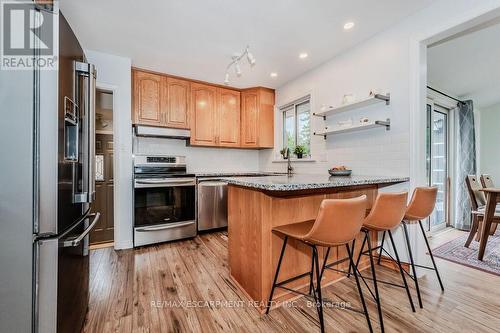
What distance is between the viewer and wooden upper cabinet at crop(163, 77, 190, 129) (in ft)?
11.1

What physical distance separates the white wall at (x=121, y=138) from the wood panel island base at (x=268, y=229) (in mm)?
1695

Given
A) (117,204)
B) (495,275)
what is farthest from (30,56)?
(495,275)

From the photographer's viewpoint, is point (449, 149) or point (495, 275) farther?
point (449, 149)

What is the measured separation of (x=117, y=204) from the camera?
2.85 metres

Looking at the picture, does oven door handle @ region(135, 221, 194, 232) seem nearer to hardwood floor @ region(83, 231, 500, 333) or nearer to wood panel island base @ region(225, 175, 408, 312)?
hardwood floor @ region(83, 231, 500, 333)

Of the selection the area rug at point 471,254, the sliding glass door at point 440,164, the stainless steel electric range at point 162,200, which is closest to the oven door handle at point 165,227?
the stainless steel electric range at point 162,200

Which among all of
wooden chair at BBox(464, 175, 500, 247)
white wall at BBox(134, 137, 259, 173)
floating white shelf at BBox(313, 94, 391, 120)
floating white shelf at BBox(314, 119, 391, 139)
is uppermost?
floating white shelf at BBox(313, 94, 391, 120)

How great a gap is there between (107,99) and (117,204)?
1739 millimetres

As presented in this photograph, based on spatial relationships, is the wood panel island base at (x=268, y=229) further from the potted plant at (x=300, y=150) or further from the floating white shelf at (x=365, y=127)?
the potted plant at (x=300, y=150)

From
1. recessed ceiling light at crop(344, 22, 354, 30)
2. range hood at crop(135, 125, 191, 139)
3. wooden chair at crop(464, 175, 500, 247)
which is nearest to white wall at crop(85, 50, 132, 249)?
range hood at crop(135, 125, 191, 139)

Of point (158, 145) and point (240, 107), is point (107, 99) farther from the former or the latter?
point (240, 107)

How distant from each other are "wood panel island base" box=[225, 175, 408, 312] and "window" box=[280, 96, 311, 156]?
5.79 ft

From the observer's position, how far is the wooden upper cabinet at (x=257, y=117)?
4035 millimetres

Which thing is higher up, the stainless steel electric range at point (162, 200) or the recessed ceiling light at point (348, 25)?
the recessed ceiling light at point (348, 25)
